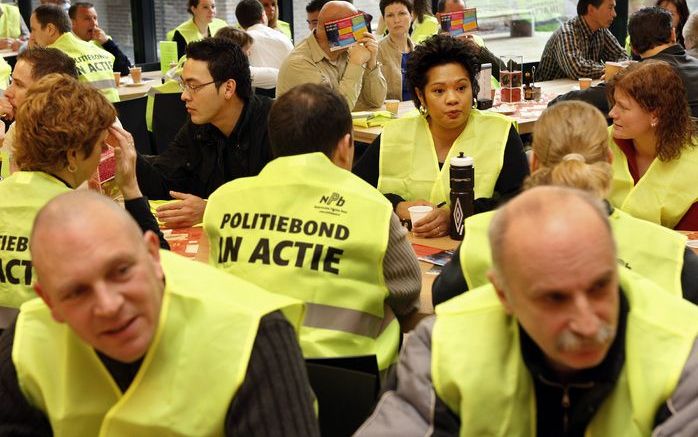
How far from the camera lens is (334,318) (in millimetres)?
2656

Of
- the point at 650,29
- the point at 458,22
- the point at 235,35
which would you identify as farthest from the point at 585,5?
the point at 235,35

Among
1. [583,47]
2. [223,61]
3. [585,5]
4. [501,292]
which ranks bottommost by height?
[501,292]

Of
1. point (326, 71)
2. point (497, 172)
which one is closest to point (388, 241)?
point (497, 172)

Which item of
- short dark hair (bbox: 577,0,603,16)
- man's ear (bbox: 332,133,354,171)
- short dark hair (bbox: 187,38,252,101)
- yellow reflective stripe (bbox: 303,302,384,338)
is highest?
short dark hair (bbox: 577,0,603,16)

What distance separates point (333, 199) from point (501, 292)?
3.17 feet

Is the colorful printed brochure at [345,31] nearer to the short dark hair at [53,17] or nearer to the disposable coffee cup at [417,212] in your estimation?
the short dark hair at [53,17]

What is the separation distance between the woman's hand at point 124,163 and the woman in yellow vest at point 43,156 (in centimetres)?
31

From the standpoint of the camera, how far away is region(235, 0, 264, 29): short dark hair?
8.15 m

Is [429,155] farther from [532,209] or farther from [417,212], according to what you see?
[532,209]

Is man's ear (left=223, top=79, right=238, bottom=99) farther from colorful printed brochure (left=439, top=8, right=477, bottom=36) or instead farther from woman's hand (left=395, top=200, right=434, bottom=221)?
colorful printed brochure (left=439, top=8, right=477, bottom=36)

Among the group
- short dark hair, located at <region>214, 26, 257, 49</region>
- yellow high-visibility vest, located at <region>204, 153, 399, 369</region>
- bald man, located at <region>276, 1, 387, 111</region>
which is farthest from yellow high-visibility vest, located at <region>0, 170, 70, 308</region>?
short dark hair, located at <region>214, 26, 257, 49</region>

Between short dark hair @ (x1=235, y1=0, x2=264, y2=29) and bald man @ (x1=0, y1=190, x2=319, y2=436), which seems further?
short dark hair @ (x1=235, y1=0, x2=264, y2=29)

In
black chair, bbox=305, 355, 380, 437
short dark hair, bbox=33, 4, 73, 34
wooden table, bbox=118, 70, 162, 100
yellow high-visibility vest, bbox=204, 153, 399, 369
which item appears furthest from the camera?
wooden table, bbox=118, 70, 162, 100

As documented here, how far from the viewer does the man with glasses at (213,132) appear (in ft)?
14.1
